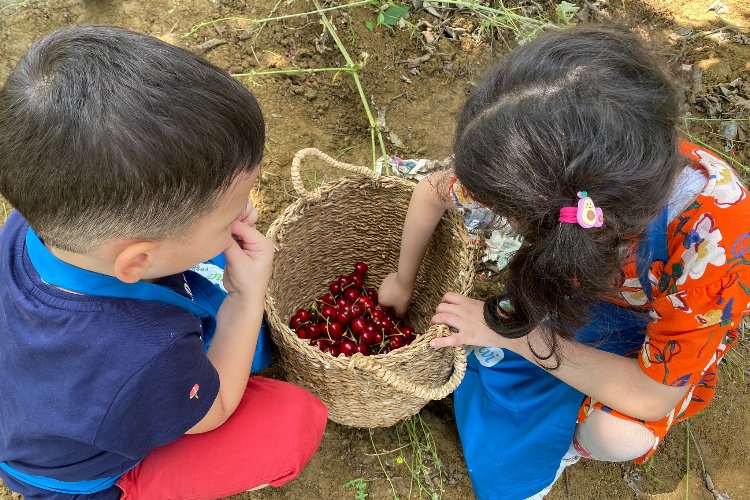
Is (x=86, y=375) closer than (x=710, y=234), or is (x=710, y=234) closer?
(x=86, y=375)

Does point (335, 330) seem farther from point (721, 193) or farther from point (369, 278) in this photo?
point (721, 193)

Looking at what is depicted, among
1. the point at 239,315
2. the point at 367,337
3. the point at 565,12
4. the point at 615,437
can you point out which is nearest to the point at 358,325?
the point at 367,337

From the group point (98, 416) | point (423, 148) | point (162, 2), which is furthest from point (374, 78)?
point (98, 416)

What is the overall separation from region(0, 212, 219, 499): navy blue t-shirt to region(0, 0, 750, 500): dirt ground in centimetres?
84

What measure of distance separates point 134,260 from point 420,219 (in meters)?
0.91

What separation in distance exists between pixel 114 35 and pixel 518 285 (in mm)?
930

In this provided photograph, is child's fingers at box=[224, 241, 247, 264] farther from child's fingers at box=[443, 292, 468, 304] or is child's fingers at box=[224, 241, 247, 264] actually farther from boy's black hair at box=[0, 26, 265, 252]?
child's fingers at box=[443, 292, 468, 304]

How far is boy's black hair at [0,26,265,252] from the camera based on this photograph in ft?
3.00

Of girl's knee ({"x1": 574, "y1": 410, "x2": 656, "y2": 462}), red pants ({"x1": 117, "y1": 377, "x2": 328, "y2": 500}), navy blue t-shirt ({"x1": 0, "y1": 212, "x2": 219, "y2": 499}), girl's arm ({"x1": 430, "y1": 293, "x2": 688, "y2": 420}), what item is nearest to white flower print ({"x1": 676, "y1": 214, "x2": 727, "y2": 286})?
girl's arm ({"x1": 430, "y1": 293, "x2": 688, "y2": 420})

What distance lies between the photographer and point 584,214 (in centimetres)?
106

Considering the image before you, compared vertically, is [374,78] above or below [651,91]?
below

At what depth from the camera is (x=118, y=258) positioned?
1.05 metres

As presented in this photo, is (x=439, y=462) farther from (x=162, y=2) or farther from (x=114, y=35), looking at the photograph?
(x=162, y=2)

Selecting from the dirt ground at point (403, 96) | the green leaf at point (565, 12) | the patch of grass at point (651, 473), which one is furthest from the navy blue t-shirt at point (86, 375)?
the green leaf at point (565, 12)
